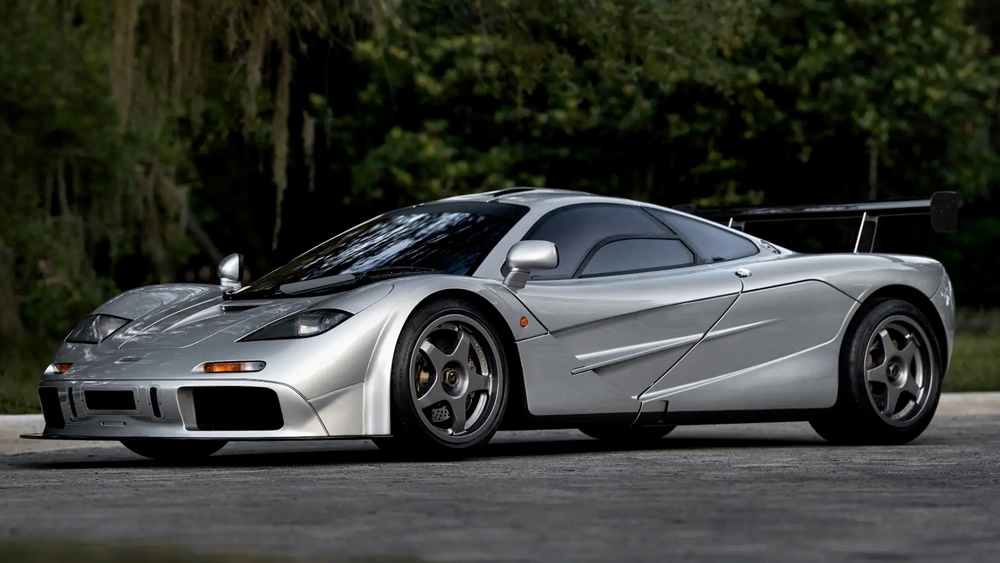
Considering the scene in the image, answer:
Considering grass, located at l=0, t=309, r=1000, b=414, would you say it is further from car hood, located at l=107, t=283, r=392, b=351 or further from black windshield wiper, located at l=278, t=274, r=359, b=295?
black windshield wiper, located at l=278, t=274, r=359, b=295

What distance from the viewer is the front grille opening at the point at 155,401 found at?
7.31m

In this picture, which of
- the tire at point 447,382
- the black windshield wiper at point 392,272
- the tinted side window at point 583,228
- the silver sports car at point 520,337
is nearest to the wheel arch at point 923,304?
the silver sports car at point 520,337

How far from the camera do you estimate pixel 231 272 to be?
8875mm

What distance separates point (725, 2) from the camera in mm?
16547

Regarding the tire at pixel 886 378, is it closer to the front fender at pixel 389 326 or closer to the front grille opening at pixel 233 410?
the front fender at pixel 389 326

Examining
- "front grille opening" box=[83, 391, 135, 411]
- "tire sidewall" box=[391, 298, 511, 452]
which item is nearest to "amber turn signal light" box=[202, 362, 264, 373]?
"front grille opening" box=[83, 391, 135, 411]

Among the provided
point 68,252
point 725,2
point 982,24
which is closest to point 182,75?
point 68,252

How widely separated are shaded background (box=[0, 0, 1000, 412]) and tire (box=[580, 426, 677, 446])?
459cm

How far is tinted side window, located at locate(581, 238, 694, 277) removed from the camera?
841cm

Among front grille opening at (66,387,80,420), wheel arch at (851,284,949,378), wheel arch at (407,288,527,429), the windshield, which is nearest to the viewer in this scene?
front grille opening at (66,387,80,420)

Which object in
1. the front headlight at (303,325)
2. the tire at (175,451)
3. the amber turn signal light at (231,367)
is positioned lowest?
the tire at (175,451)

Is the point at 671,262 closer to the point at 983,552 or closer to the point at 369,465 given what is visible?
the point at 369,465

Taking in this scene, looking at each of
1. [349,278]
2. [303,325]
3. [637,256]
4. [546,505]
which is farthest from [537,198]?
[546,505]

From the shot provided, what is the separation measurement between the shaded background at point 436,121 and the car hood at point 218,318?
4.45m
